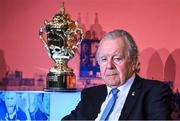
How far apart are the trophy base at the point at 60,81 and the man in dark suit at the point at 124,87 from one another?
0.30 m

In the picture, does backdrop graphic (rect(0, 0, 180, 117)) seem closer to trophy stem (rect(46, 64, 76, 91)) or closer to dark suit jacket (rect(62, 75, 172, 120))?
trophy stem (rect(46, 64, 76, 91))

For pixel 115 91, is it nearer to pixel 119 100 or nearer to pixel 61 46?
pixel 119 100

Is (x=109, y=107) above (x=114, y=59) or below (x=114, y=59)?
below

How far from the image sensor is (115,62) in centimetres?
149

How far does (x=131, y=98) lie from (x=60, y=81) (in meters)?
0.47

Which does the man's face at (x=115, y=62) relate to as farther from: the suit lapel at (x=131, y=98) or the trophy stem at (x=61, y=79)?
the trophy stem at (x=61, y=79)

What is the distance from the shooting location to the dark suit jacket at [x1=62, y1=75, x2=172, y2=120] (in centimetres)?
139

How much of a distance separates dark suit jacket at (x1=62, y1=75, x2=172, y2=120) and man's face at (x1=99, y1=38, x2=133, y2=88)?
0.20 ft

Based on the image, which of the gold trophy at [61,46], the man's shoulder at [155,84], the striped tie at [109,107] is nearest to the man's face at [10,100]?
the gold trophy at [61,46]

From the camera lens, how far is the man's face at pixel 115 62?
1.47 meters

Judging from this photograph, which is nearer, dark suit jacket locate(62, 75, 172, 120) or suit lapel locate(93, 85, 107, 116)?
dark suit jacket locate(62, 75, 172, 120)

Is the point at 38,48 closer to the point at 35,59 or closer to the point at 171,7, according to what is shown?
the point at 35,59

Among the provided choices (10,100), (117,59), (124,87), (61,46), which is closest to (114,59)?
(117,59)

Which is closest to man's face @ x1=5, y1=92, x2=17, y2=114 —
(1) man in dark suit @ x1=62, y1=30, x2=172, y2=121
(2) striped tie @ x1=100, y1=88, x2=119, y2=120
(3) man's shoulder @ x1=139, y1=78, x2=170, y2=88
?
(1) man in dark suit @ x1=62, y1=30, x2=172, y2=121
